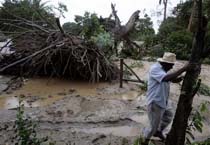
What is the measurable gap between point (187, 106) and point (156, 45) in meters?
15.8

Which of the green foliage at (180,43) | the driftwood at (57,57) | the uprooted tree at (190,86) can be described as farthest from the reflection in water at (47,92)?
the green foliage at (180,43)

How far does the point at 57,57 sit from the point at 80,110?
362cm

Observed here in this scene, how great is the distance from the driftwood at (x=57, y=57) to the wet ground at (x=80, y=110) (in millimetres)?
366

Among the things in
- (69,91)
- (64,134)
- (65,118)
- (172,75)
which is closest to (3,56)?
(69,91)

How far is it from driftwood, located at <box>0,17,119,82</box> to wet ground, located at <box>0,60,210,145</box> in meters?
0.37

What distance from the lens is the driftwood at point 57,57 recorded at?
1072 cm

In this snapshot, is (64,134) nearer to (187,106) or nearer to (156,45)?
(187,106)

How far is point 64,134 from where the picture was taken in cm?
623

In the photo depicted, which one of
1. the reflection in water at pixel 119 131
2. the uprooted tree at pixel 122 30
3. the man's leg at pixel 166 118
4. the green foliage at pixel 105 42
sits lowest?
the reflection in water at pixel 119 131

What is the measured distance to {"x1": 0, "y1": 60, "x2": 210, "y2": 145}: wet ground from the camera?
20.4ft

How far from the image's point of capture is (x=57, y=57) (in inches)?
437

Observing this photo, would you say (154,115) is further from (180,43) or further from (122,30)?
(180,43)

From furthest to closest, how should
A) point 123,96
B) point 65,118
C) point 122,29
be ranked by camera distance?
point 122,29, point 123,96, point 65,118

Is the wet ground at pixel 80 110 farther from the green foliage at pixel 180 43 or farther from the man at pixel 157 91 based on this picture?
the green foliage at pixel 180 43
